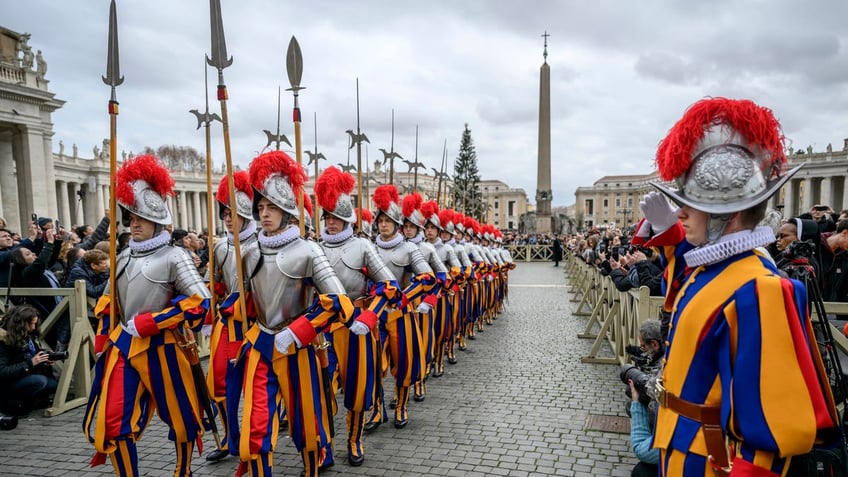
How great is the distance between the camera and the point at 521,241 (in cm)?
4303

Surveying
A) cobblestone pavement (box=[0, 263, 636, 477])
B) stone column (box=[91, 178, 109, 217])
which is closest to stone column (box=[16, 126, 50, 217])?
stone column (box=[91, 178, 109, 217])

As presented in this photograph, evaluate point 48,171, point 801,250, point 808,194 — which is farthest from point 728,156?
point 808,194

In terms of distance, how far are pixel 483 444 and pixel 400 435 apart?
92cm

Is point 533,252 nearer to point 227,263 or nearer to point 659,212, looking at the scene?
point 227,263

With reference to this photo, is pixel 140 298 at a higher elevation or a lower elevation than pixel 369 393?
higher

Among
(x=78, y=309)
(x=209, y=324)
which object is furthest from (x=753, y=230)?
(x=78, y=309)

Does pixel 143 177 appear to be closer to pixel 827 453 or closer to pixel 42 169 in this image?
pixel 827 453

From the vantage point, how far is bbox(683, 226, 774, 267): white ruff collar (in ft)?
6.58

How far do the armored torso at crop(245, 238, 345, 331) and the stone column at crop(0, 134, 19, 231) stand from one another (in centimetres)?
3492

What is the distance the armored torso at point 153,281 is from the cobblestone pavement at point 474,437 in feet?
5.73

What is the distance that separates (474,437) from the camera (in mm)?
5438

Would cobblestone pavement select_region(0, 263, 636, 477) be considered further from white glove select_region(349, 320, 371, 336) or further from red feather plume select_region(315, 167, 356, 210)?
red feather plume select_region(315, 167, 356, 210)

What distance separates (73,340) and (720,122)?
743 centimetres

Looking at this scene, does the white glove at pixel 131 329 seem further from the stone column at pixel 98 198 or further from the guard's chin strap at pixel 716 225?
the stone column at pixel 98 198
